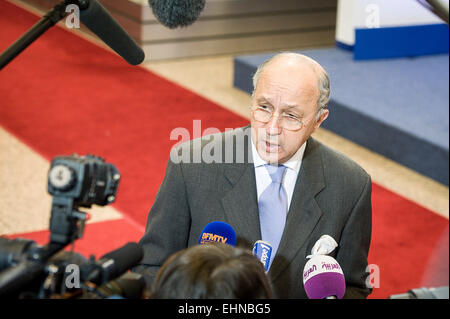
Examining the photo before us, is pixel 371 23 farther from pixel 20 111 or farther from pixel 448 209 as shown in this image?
pixel 20 111

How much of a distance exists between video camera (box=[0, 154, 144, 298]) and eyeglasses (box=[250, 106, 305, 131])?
0.77 meters

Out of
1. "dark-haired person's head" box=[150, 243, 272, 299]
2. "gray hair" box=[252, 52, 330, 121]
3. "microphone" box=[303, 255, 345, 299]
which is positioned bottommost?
"microphone" box=[303, 255, 345, 299]

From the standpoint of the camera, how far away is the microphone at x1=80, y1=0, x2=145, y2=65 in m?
1.07

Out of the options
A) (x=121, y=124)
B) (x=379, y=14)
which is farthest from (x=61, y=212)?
(x=379, y=14)

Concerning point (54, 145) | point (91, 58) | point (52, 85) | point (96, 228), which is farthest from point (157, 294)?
point (91, 58)

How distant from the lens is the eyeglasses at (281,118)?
1.60m

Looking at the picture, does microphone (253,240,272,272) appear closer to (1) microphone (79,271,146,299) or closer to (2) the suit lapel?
(2) the suit lapel

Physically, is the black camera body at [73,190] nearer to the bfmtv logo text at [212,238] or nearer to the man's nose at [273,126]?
the bfmtv logo text at [212,238]

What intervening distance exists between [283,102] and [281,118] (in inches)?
1.5

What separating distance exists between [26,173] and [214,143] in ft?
9.17

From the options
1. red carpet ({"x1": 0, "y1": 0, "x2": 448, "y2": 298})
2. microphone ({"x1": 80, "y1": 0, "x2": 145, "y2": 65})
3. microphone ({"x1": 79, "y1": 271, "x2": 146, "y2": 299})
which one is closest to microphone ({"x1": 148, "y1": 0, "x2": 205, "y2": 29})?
microphone ({"x1": 80, "y1": 0, "x2": 145, "y2": 65})

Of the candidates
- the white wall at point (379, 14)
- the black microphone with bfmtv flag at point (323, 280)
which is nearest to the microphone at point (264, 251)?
the black microphone with bfmtv flag at point (323, 280)

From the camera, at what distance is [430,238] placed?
3760 millimetres

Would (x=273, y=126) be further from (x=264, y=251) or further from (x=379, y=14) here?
(x=379, y=14)
